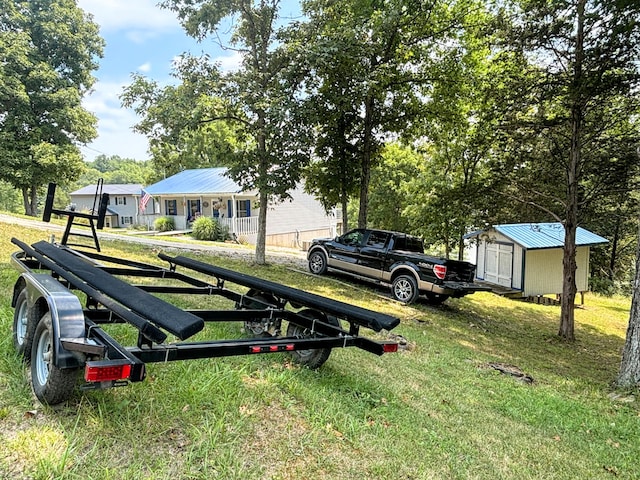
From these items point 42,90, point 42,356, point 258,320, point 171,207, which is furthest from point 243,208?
point 42,356

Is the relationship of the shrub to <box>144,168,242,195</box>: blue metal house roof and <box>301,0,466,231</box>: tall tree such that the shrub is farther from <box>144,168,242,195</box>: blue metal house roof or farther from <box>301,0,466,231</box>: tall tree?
<box>301,0,466,231</box>: tall tree

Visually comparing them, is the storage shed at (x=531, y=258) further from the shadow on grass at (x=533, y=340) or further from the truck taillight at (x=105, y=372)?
the truck taillight at (x=105, y=372)

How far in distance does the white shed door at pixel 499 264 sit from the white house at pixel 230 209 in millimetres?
Answer: 10838

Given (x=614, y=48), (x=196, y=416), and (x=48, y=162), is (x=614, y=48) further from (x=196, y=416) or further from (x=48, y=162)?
(x=48, y=162)

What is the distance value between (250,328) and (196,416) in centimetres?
220

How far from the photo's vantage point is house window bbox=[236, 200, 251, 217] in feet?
89.7

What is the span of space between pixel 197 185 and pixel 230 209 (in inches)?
112

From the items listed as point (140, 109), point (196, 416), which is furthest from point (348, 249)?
point (196, 416)

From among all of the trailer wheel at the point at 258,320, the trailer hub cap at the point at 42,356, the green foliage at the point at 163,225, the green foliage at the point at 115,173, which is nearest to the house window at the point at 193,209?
the green foliage at the point at 163,225

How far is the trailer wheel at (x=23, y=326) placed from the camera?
3.21 meters

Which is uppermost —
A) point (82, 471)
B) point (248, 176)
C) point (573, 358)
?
point (248, 176)

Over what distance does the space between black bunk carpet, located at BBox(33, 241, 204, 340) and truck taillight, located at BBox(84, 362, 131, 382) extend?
1.00ft

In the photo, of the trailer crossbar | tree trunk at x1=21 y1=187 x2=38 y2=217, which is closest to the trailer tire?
the trailer crossbar

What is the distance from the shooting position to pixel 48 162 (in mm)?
23672
